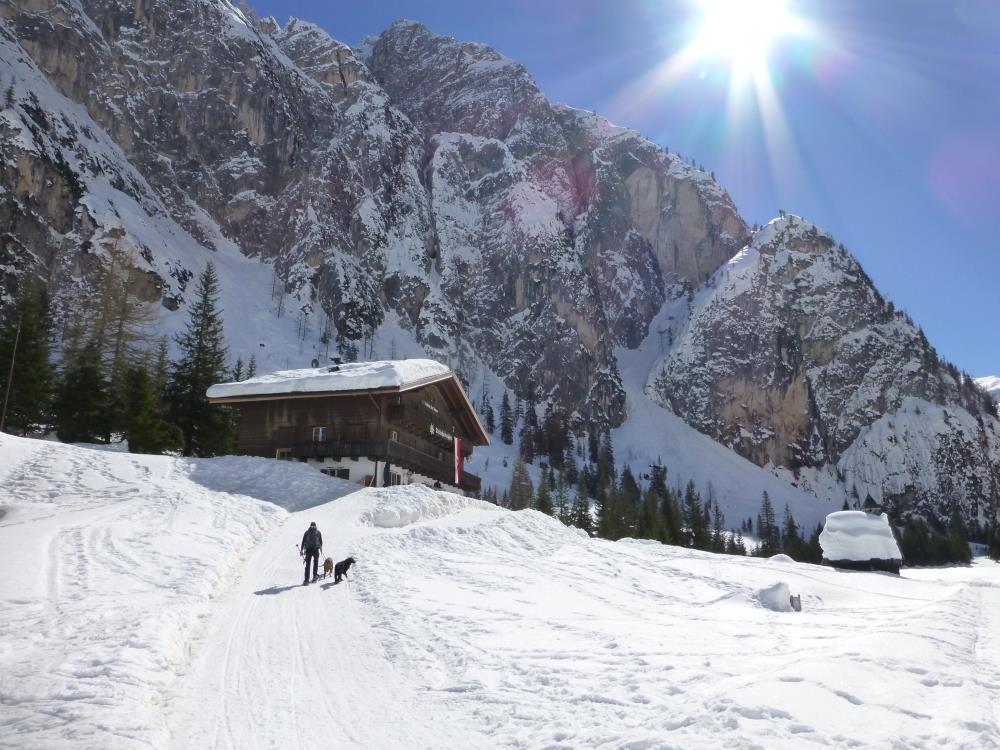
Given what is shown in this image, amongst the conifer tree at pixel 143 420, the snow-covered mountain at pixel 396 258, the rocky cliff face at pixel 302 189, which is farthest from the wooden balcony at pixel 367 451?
the rocky cliff face at pixel 302 189

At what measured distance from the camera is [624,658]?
29.3 feet

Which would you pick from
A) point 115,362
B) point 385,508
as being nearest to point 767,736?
point 385,508

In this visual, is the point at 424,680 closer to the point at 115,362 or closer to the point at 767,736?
the point at 767,736

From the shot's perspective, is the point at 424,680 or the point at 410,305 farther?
the point at 410,305

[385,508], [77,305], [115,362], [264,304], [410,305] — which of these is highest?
[410,305]

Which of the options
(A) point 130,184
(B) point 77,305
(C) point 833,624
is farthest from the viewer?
(A) point 130,184

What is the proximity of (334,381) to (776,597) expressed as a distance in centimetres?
2335

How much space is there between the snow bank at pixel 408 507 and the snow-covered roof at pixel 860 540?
1607cm

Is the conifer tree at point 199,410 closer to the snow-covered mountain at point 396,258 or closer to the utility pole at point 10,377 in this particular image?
Result: the utility pole at point 10,377

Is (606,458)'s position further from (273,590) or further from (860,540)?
(273,590)

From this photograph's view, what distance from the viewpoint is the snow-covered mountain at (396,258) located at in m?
111

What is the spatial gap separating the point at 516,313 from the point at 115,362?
135 m

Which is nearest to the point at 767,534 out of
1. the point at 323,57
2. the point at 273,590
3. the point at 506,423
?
the point at 506,423

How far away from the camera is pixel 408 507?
78.9 ft
